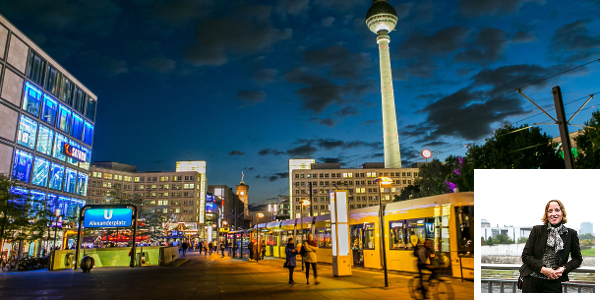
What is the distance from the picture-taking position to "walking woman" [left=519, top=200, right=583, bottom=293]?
709 cm

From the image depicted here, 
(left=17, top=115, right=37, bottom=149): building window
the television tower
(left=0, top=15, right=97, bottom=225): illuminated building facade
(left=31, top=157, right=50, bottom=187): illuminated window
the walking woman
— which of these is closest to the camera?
the walking woman

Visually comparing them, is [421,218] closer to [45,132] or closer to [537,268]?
[537,268]

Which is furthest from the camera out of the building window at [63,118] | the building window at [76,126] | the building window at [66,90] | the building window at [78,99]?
the building window at [78,99]

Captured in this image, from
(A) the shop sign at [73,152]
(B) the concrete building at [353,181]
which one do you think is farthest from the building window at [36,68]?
(B) the concrete building at [353,181]

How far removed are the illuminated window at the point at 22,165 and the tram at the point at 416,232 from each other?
41191 millimetres

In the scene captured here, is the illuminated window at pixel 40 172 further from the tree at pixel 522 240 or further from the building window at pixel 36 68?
the tree at pixel 522 240

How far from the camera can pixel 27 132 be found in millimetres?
52969

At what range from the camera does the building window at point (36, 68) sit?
2115 inches

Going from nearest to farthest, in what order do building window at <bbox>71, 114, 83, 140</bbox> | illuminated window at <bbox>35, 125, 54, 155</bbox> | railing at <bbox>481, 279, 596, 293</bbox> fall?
railing at <bbox>481, 279, 596, 293</bbox> < illuminated window at <bbox>35, 125, 54, 155</bbox> < building window at <bbox>71, 114, 83, 140</bbox>

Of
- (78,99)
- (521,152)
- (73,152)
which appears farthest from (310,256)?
(78,99)

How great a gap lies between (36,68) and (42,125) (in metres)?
7.44

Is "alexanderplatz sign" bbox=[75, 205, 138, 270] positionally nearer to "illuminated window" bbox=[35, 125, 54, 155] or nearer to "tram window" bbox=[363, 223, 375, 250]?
"tram window" bbox=[363, 223, 375, 250]

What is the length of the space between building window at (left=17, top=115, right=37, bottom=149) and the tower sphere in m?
117

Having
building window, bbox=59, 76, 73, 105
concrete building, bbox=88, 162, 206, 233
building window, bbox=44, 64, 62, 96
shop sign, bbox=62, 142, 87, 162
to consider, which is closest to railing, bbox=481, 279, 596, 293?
building window, bbox=44, 64, 62, 96
